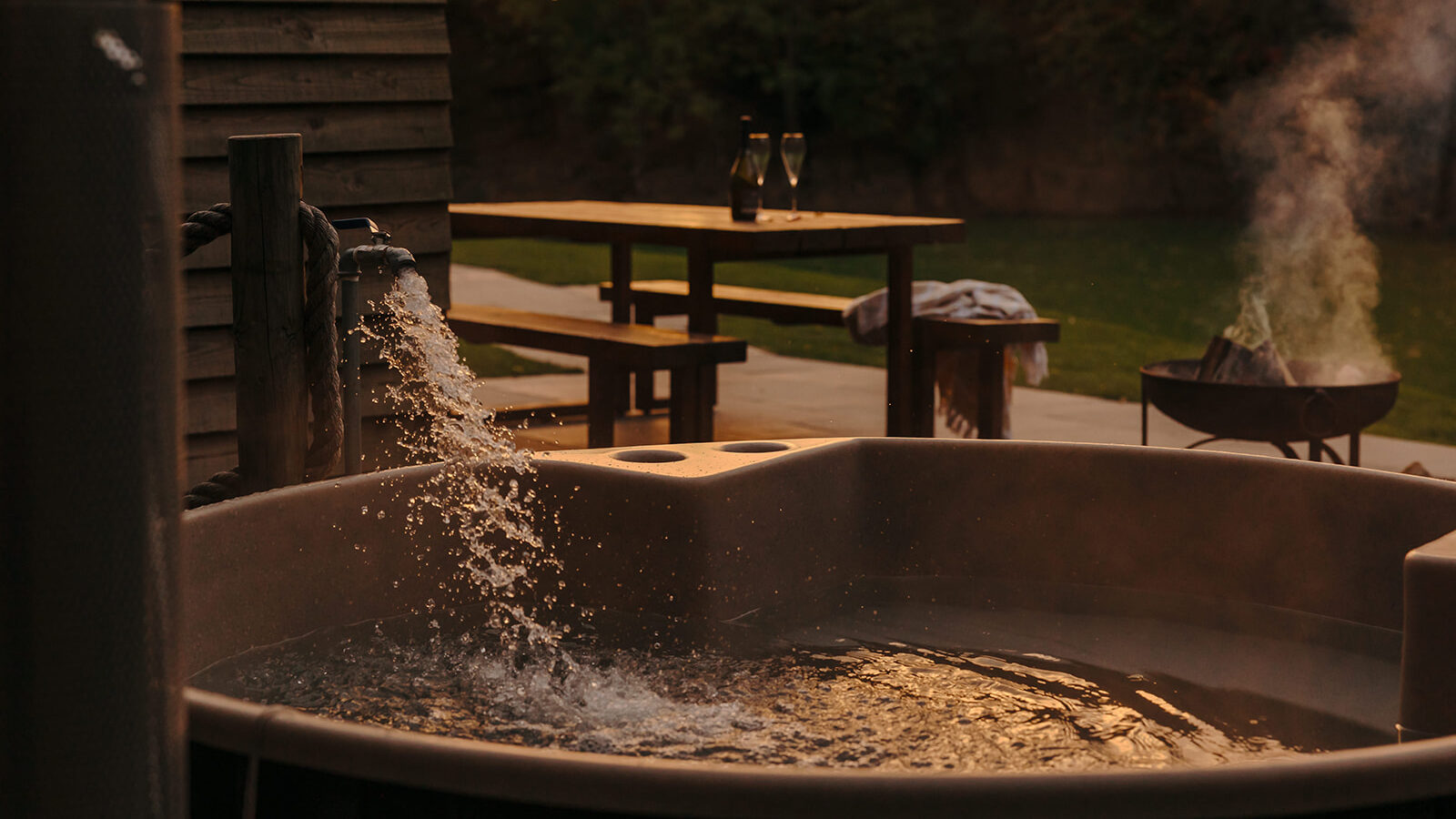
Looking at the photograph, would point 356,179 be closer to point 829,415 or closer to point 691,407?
point 691,407

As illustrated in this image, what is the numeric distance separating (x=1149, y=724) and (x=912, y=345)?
8.69ft

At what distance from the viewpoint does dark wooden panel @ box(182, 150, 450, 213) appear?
3.74 metres

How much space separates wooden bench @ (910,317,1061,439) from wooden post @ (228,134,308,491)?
265 centimetres

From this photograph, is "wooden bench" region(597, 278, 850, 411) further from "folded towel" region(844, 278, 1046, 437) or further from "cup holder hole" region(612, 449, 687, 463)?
"cup holder hole" region(612, 449, 687, 463)

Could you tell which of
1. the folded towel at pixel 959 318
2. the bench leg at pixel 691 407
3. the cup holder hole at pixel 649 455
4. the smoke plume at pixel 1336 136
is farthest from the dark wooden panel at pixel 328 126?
the smoke plume at pixel 1336 136

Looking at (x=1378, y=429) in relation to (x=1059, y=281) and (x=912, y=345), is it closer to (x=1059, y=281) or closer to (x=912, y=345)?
(x=912, y=345)

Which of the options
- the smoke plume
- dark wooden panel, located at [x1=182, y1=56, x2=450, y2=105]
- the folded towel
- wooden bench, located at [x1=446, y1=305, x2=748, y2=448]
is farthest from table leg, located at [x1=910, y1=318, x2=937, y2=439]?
the smoke plume

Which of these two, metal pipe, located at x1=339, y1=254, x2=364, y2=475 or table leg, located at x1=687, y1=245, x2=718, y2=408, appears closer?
metal pipe, located at x1=339, y1=254, x2=364, y2=475

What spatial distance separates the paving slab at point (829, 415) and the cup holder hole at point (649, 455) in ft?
6.86

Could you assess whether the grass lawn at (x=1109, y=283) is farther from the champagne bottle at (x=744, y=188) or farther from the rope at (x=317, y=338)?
the rope at (x=317, y=338)

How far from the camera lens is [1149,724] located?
241cm

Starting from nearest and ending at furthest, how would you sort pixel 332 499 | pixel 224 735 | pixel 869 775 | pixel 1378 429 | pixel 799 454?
pixel 869 775, pixel 224 735, pixel 332 499, pixel 799 454, pixel 1378 429

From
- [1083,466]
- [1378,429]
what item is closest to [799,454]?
[1083,466]

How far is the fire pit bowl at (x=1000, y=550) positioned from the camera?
2.44 meters
